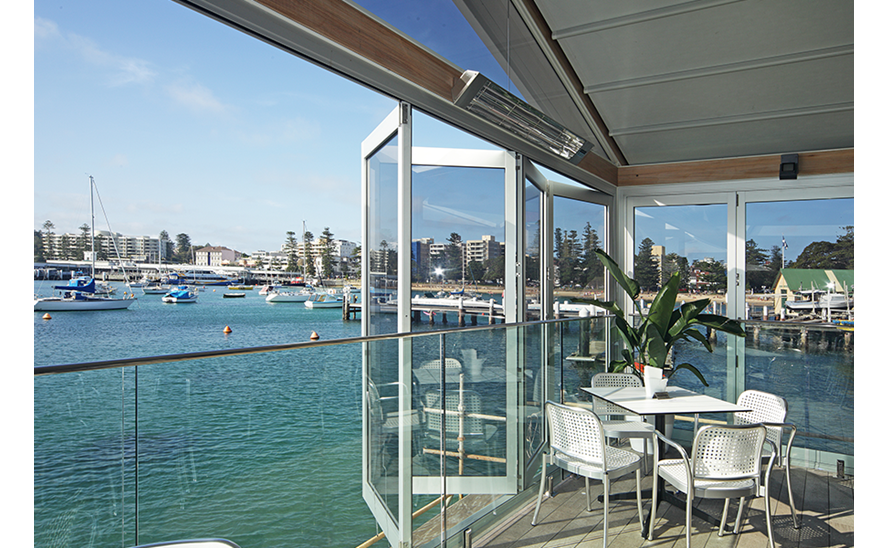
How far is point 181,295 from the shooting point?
15172mm

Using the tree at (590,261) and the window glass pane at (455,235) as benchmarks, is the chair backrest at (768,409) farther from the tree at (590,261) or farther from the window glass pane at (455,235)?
the window glass pane at (455,235)

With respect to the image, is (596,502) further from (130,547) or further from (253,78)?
(253,78)

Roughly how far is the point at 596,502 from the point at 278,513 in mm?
2442

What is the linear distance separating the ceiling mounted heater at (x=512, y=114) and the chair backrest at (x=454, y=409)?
1702mm

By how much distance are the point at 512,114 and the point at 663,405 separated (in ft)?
6.93

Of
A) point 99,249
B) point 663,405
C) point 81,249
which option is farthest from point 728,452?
point 99,249

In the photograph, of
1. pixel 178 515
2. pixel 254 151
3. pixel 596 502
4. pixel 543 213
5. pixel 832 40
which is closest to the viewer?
pixel 178 515

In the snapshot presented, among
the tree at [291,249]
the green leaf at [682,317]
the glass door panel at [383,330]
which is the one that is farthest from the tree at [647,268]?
the tree at [291,249]

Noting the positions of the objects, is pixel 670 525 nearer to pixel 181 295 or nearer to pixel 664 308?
pixel 664 308

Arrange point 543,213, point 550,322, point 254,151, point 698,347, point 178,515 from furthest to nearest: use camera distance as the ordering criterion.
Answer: point 254,151 → point 698,347 → point 543,213 → point 550,322 → point 178,515

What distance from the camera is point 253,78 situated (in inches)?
813

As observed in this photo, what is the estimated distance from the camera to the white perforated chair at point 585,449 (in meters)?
2.85

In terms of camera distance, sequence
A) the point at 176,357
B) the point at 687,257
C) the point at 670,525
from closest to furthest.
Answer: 1. the point at 176,357
2. the point at 670,525
3. the point at 687,257

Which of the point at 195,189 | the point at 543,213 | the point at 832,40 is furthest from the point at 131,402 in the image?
the point at 195,189
